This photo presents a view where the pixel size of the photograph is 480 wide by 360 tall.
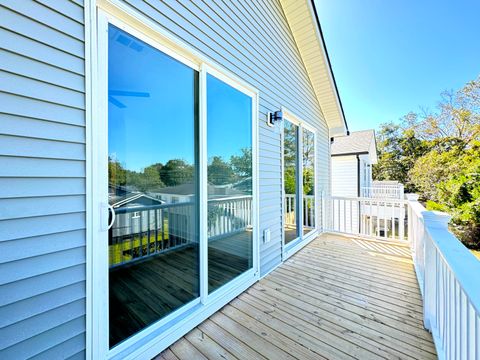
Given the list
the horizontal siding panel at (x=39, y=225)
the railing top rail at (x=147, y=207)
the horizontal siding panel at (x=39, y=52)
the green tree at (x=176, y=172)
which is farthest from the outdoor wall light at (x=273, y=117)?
the horizontal siding panel at (x=39, y=225)

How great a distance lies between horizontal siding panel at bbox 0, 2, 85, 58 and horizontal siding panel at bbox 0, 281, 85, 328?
4.53 ft

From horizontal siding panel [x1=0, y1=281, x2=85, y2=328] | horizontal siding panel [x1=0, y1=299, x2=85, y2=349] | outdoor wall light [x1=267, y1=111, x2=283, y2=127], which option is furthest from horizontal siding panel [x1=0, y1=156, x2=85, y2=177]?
outdoor wall light [x1=267, y1=111, x2=283, y2=127]

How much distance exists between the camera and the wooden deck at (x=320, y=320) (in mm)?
1729

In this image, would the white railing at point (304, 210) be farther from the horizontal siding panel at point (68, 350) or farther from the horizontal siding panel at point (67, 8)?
the horizontal siding panel at point (67, 8)

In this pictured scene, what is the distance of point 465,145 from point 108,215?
1941 centimetres

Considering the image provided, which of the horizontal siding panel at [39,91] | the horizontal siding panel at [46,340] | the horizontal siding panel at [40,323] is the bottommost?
the horizontal siding panel at [46,340]

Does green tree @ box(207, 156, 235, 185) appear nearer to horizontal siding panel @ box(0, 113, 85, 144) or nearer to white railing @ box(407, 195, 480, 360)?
horizontal siding panel @ box(0, 113, 85, 144)

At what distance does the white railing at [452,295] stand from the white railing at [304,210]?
7.73 feet

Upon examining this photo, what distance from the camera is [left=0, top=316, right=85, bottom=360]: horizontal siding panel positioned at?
1.05 m

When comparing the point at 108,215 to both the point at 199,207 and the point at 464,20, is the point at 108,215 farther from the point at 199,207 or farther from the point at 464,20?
the point at 464,20

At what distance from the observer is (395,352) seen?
1709 millimetres

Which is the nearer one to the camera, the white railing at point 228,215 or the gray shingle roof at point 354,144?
the white railing at point 228,215

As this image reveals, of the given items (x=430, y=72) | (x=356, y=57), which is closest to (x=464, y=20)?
(x=356, y=57)

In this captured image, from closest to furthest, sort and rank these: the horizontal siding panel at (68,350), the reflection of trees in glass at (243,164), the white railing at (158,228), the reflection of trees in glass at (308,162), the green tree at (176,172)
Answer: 1. the horizontal siding panel at (68,350)
2. the white railing at (158,228)
3. the green tree at (176,172)
4. the reflection of trees in glass at (243,164)
5. the reflection of trees in glass at (308,162)
